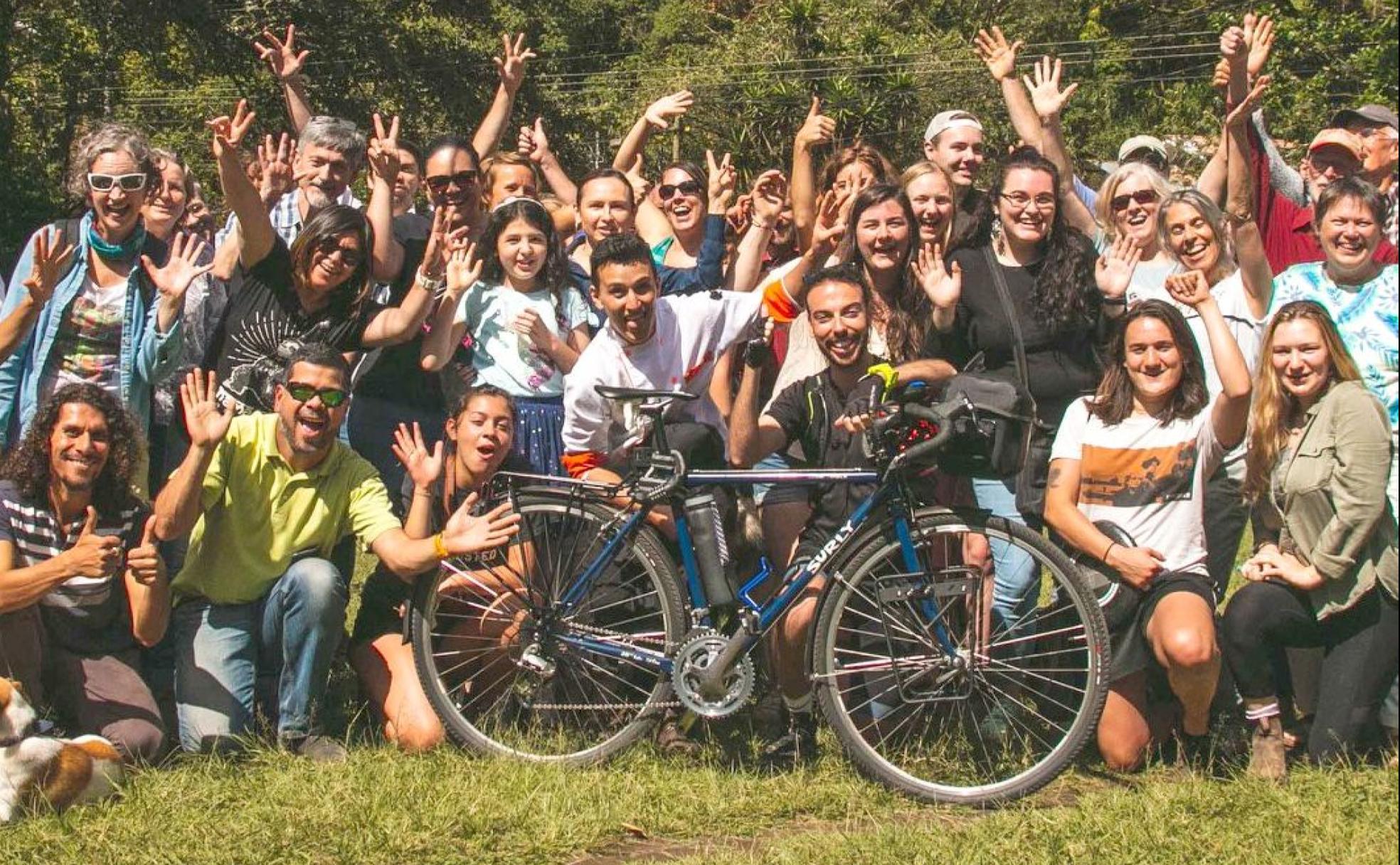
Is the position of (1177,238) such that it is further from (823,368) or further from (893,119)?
(893,119)

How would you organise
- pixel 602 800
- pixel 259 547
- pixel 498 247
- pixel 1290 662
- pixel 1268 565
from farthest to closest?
1. pixel 498 247
2. pixel 259 547
3. pixel 1290 662
4. pixel 602 800
5. pixel 1268 565

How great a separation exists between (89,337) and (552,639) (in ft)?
6.65

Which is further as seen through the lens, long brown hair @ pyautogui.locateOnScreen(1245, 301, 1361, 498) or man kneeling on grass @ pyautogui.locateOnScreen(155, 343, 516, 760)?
man kneeling on grass @ pyautogui.locateOnScreen(155, 343, 516, 760)

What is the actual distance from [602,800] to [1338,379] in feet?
9.63

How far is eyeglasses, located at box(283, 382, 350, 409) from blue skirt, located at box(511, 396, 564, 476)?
0.70 m

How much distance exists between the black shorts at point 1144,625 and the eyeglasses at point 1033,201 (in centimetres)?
136

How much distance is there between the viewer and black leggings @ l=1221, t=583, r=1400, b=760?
360 centimetres

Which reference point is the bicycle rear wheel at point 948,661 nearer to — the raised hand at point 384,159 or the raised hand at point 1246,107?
the raised hand at point 1246,107

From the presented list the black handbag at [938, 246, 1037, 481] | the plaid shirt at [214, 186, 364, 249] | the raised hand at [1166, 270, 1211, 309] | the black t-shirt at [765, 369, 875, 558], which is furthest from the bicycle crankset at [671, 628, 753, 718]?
the plaid shirt at [214, 186, 364, 249]

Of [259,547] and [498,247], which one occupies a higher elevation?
[498,247]

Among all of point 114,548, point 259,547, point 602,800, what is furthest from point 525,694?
point 114,548

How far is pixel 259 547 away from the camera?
526 centimetres

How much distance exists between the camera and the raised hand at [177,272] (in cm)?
539

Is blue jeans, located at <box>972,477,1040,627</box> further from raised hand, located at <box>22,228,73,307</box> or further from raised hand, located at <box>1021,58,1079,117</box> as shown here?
raised hand, located at <box>22,228,73,307</box>
